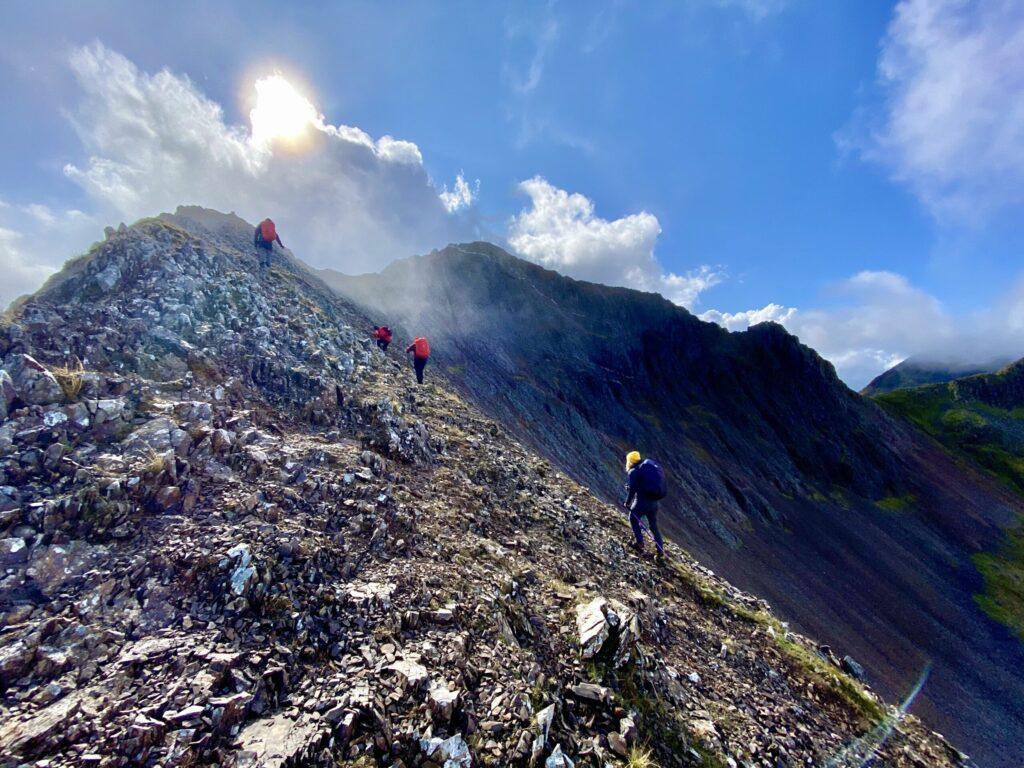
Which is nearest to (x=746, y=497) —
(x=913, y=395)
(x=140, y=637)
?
(x=140, y=637)

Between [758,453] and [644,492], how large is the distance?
60.6 metres

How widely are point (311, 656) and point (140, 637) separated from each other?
2023 mm

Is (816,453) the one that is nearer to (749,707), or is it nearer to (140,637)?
(749,707)

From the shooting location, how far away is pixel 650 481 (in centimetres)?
1217

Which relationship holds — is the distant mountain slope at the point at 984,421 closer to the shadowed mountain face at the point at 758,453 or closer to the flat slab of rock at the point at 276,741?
the shadowed mountain face at the point at 758,453

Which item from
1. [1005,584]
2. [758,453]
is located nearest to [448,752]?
[758,453]

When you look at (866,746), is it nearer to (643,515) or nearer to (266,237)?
(643,515)

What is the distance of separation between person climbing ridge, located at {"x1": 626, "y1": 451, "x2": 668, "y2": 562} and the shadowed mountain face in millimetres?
21235

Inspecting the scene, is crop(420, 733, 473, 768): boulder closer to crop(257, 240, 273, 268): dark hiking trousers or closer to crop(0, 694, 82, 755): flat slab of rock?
crop(0, 694, 82, 755): flat slab of rock

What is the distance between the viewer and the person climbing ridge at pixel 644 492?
1215 centimetres

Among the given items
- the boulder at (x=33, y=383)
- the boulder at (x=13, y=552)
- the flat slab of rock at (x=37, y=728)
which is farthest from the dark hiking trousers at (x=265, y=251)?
the flat slab of rock at (x=37, y=728)

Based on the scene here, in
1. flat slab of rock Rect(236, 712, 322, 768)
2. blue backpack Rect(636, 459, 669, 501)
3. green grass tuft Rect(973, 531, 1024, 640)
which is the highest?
blue backpack Rect(636, 459, 669, 501)

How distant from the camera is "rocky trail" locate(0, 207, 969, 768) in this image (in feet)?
16.0

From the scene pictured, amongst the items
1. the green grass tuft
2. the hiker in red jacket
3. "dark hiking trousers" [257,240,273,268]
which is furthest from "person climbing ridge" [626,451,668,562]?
the green grass tuft
